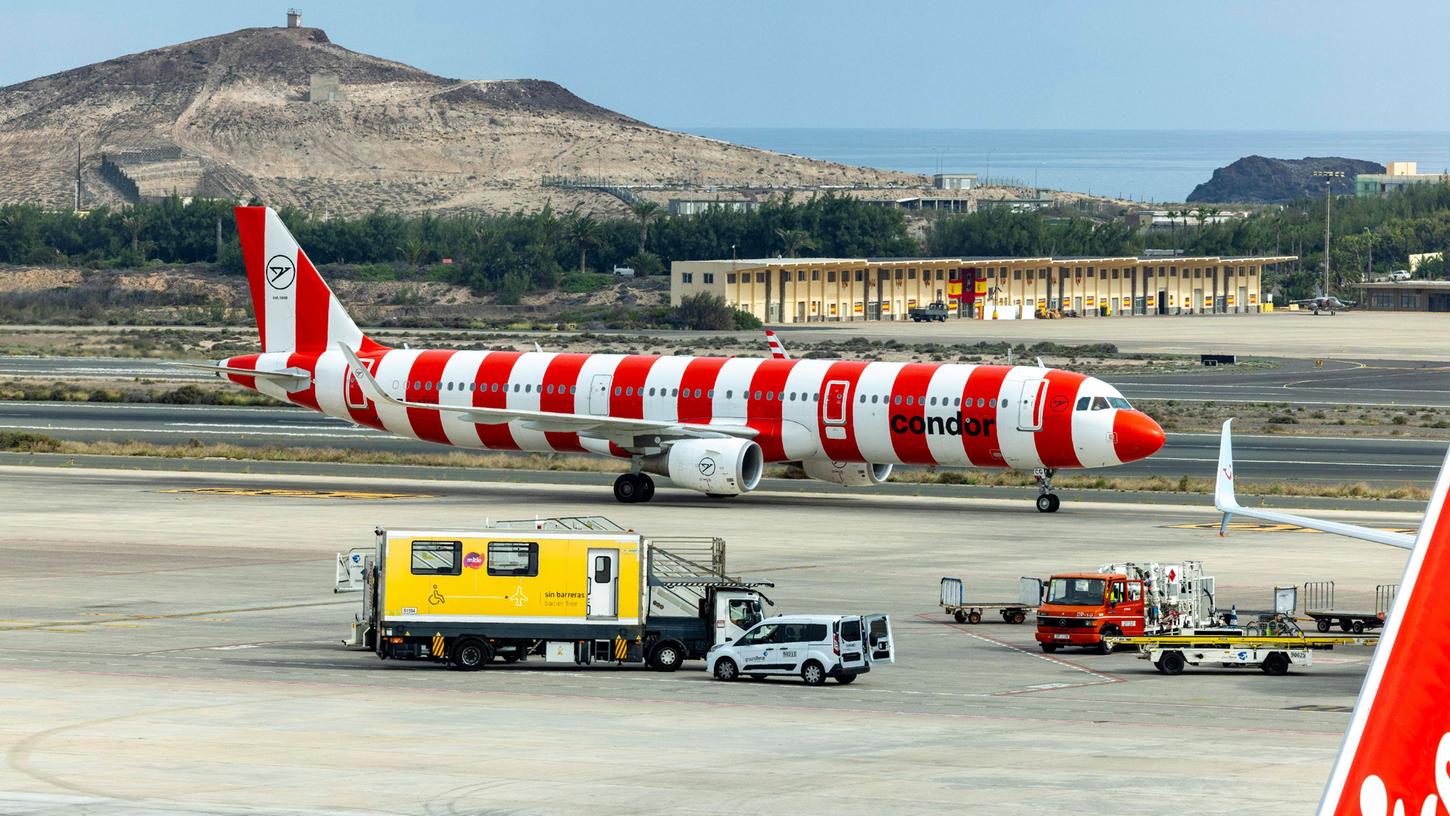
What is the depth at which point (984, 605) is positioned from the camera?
39.6m

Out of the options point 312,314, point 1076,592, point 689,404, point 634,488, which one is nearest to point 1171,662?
point 1076,592

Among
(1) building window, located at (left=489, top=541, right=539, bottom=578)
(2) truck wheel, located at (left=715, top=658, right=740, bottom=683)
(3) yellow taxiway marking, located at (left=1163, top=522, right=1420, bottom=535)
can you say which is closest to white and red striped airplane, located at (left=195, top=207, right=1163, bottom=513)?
(3) yellow taxiway marking, located at (left=1163, top=522, right=1420, bottom=535)

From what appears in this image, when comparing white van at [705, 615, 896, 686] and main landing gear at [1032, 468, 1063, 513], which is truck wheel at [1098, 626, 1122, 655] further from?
main landing gear at [1032, 468, 1063, 513]

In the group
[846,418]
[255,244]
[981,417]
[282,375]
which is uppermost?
[255,244]

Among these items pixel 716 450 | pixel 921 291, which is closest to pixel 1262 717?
pixel 716 450

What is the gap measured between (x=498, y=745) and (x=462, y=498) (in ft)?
113

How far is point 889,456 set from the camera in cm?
5609

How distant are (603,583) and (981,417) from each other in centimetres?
2340

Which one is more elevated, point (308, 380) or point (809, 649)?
point (308, 380)

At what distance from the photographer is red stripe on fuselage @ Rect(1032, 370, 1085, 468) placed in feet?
176

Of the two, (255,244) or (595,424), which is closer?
(595,424)

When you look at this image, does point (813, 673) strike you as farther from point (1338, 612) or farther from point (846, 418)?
point (846, 418)

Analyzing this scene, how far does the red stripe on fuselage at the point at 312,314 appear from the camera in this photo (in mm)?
63125

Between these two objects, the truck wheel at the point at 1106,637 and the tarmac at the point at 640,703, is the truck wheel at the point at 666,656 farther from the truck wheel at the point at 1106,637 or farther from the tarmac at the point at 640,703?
the truck wheel at the point at 1106,637
